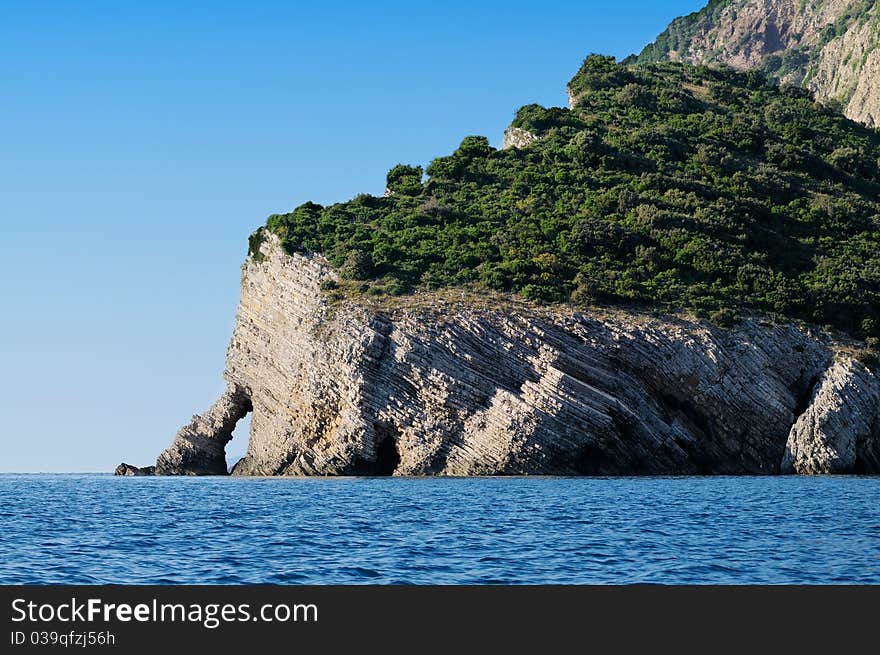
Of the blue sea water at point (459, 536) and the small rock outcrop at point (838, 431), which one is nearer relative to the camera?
the blue sea water at point (459, 536)

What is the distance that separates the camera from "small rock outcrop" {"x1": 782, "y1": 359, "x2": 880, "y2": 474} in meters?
56.3

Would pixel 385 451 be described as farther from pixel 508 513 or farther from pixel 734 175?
pixel 734 175

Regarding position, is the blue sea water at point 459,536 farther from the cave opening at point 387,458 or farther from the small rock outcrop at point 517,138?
the small rock outcrop at point 517,138

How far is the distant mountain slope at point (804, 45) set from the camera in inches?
5044

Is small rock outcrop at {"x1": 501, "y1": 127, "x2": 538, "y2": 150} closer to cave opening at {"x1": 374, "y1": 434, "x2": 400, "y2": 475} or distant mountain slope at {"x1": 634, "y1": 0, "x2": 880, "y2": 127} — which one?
cave opening at {"x1": 374, "y1": 434, "x2": 400, "y2": 475}

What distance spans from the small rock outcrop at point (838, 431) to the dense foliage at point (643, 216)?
7.74 meters

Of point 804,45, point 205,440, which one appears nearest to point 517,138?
point 205,440

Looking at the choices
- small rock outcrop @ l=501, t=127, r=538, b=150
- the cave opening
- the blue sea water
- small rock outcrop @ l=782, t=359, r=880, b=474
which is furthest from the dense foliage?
the blue sea water

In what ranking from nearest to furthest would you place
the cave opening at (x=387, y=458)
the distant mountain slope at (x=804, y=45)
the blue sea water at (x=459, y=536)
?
the blue sea water at (x=459, y=536)
the cave opening at (x=387, y=458)
the distant mountain slope at (x=804, y=45)

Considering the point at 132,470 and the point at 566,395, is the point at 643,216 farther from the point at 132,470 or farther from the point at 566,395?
the point at 132,470

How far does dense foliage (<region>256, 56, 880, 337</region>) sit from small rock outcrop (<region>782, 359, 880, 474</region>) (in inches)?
305

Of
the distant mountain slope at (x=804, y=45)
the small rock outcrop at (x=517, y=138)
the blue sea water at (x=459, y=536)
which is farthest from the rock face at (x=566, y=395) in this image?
the distant mountain slope at (x=804, y=45)

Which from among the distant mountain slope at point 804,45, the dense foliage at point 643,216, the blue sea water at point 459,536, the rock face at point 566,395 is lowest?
the blue sea water at point 459,536
